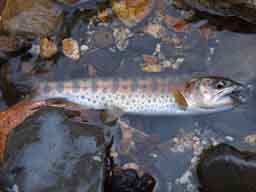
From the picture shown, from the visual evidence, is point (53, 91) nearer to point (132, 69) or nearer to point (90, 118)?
point (90, 118)

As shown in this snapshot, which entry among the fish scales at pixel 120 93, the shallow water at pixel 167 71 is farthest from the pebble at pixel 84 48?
the fish scales at pixel 120 93

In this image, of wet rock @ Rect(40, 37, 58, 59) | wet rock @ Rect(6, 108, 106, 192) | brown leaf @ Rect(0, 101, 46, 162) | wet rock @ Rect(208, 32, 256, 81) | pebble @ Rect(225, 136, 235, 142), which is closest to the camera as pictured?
wet rock @ Rect(6, 108, 106, 192)

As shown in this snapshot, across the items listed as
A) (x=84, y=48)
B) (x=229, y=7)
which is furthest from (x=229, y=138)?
(x=84, y=48)

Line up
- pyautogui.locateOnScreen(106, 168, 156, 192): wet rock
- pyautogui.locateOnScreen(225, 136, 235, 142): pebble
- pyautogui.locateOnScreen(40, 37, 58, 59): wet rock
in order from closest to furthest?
1. pyautogui.locateOnScreen(106, 168, 156, 192): wet rock
2. pyautogui.locateOnScreen(225, 136, 235, 142): pebble
3. pyautogui.locateOnScreen(40, 37, 58, 59): wet rock

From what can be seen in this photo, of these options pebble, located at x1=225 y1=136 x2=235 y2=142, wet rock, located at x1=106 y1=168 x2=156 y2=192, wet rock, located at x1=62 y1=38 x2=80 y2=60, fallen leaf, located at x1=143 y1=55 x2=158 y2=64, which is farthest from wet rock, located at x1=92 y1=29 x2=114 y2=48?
pebble, located at x1=225 y1=136 x2=235 y2=142

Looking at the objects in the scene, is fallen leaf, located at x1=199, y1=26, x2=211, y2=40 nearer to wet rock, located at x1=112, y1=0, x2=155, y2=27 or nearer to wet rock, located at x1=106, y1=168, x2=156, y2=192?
wet rock, located at x1=112, y1=0, x2=155, y2=27

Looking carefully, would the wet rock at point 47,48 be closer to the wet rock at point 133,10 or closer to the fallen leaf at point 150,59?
the wet rock at point 133,10
